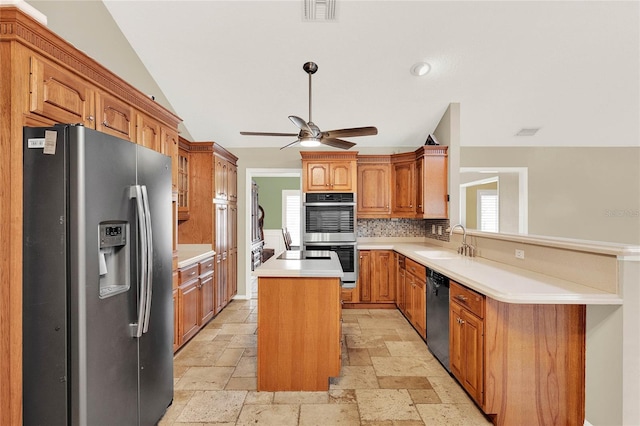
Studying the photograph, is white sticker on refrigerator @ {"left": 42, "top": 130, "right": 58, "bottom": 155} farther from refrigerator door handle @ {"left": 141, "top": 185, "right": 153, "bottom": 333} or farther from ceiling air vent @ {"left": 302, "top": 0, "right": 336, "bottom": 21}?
ceiling air vent @ {"left": 302, "top": 0, "right": 336, "bottom": 21}

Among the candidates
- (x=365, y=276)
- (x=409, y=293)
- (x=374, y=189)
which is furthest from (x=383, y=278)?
(x=374, y=189)

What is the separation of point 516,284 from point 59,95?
2.81 m

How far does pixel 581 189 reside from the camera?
14.5 ft

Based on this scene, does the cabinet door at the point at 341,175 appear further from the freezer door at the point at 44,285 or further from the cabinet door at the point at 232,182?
the freezer door at the point at 44,285

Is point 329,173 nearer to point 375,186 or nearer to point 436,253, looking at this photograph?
point 375,186

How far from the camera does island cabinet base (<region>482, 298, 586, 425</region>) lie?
1.90m

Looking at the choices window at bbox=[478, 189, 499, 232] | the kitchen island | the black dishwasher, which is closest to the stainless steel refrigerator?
the kitchen island

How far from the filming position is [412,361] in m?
2.82

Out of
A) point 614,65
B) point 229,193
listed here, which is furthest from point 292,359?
point 614,65

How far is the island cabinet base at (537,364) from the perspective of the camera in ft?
6.24

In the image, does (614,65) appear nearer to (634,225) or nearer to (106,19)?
(634,225)

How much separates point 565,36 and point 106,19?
13.3ft

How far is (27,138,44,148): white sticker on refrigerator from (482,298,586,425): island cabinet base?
255 cm

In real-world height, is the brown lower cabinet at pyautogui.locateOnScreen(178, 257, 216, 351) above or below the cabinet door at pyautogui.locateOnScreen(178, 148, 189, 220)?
below
